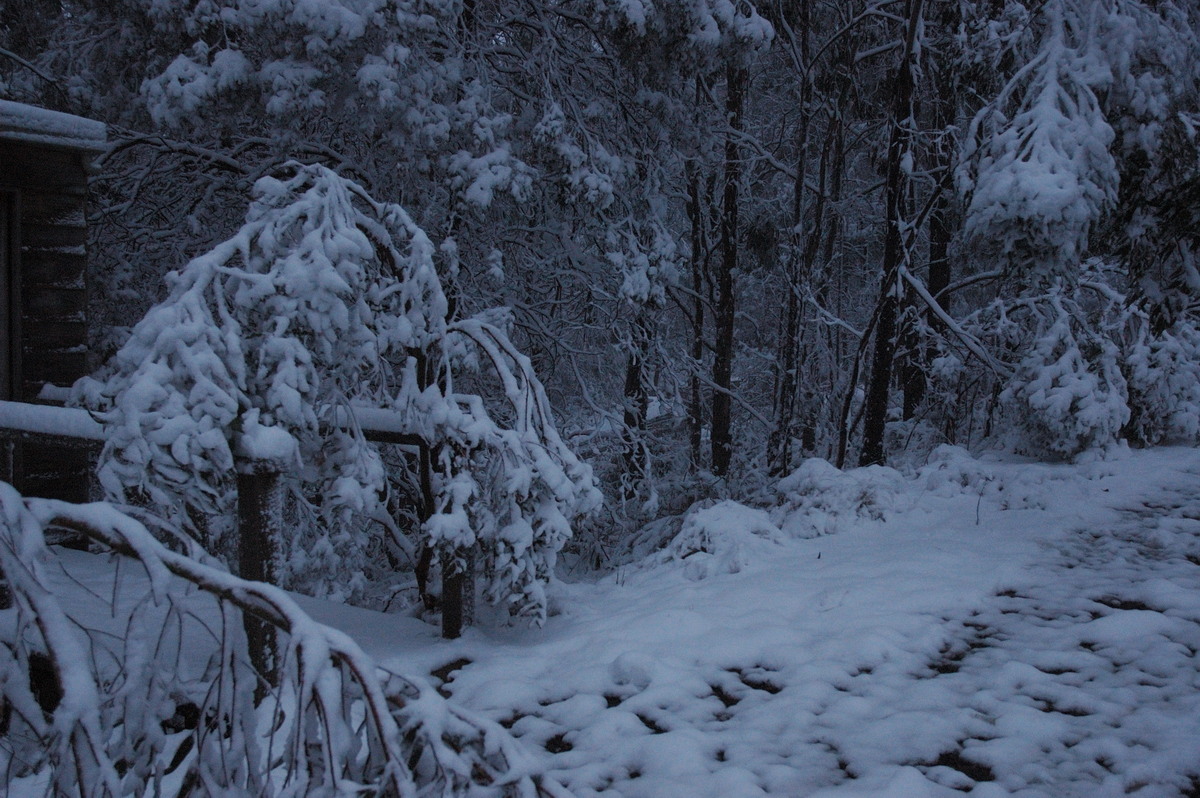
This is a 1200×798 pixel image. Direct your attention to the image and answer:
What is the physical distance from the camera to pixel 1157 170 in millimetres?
6172

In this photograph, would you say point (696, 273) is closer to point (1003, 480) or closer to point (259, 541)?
point (1003, 480)

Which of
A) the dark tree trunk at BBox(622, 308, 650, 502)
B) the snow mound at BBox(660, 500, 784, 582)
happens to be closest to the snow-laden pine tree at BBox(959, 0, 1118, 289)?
the snow mound at BBox(660, 500, 784, 582)

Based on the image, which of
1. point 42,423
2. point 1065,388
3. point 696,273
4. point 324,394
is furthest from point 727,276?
point 42,423

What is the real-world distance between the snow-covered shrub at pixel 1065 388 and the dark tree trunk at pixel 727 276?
5.43 m

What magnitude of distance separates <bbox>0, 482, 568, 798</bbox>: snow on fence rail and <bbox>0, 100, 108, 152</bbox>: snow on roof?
5.23m

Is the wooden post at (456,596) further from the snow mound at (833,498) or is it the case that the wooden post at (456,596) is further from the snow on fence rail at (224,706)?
the snow mound at (833,498)

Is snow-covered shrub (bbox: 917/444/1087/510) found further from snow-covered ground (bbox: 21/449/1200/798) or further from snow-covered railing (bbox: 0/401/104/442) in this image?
snow-covered railing (bbox: 0/401/104/442)

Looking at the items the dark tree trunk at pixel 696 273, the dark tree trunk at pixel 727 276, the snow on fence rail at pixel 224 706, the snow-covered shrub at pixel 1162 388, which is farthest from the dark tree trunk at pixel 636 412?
the snow on fence rail at pixel 224 706

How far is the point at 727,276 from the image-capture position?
47.4 feet

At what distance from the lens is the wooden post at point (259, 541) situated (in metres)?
3.77

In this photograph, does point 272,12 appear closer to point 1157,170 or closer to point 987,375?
point 1157,170

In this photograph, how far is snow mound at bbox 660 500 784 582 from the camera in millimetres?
6336

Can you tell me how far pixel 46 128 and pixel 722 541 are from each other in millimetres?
6148

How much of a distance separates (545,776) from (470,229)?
839 cm
